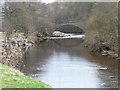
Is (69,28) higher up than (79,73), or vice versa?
(79,73)

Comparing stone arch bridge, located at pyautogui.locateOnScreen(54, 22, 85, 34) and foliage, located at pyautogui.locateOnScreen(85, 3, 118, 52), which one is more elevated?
foliage, located at pyautogui.locateOnScreen(85, 3, 118, 52)

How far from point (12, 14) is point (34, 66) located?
49.0 ft

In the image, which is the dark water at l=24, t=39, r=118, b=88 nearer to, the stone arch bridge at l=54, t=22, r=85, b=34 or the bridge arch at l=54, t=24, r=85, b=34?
the stone arch bridge at l=54, t=22, r=85, b=34

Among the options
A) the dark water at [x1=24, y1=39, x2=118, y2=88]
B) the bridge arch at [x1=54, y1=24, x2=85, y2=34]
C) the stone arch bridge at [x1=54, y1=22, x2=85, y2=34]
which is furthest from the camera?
the bridge arch at [x1=54, y1=24, x2=85, y2=34]

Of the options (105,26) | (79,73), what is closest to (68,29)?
(105,26)

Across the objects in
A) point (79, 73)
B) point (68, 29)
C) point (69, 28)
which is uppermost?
point (79, 73)

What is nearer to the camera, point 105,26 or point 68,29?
point 105,26

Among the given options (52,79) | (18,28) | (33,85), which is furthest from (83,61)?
(33,85)

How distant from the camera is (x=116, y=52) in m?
38.8

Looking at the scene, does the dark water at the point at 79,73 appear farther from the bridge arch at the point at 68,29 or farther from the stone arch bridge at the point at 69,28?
the bridge arch at the point at 68,29

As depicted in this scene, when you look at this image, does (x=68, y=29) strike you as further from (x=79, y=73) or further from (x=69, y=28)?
(x=79, y=73)

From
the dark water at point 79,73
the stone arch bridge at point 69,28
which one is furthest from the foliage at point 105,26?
the stone arch bridge at point 69,28

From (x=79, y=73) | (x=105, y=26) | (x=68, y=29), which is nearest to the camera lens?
(x=79, y=73)

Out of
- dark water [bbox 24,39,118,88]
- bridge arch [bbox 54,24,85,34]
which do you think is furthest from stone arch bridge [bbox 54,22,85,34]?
dark water [bbox 24,39,118,88]
